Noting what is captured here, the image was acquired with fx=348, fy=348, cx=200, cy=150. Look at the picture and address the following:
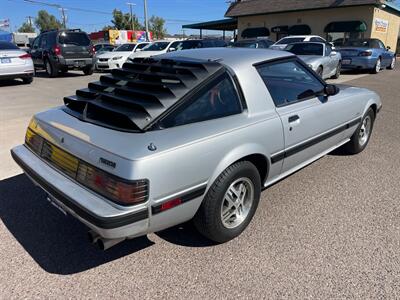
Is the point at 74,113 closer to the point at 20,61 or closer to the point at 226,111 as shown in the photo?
the point at 226,111

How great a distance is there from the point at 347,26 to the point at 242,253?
88.5 feet

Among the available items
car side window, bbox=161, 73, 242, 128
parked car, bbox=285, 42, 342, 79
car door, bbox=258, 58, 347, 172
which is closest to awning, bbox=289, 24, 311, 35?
parked car, bbox=285, 42, 342, 79

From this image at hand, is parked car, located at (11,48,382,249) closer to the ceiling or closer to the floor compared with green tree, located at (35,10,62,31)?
closer to the floor

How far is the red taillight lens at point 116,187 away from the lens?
2.14 m

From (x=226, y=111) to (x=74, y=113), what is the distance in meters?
1.33

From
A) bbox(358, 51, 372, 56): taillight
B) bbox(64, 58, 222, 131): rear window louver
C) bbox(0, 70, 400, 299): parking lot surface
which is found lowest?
bbox(0, 70, 400, 299): parking lot surface

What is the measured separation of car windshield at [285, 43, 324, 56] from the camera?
39.1 ft

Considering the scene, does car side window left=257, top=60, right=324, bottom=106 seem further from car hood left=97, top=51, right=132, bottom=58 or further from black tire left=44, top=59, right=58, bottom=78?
car hood left=97, top=51, right=132, bottom=58

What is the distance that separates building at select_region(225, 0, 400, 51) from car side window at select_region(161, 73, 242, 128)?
82.1 ft

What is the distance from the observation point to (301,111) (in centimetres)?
337

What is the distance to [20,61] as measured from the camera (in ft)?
37.4

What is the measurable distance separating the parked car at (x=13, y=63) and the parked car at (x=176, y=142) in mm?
9363

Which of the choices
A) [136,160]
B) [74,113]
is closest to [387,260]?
[136,160]

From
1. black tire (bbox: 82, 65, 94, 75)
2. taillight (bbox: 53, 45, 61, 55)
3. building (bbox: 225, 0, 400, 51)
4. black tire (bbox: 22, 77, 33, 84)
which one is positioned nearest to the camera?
black tire (bbox: 22, 77, 33, 84)
